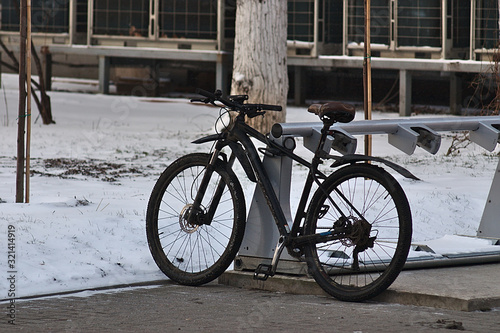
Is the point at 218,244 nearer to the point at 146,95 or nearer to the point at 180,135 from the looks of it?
the point at 180,135

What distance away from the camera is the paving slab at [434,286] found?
443 centimetres

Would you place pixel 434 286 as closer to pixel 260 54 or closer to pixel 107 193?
pixel 107 193

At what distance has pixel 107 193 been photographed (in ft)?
24.2

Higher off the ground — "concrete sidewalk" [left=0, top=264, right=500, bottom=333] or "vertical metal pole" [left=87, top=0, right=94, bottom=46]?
"vertical metal pole" [left=87, top=0, right=94, bottom=46]

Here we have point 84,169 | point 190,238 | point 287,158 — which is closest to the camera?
point 287,158

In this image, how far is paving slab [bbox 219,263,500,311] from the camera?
443cm

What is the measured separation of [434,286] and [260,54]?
19.4 feet

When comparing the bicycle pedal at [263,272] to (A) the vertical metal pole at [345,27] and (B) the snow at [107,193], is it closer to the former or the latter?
(B) the snow at [107,193]

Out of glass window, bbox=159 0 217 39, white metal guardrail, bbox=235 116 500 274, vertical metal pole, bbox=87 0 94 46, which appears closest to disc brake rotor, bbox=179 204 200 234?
white metal guardrail, bbox=235 116 500 274

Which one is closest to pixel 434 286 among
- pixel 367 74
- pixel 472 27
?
pixel 367 74

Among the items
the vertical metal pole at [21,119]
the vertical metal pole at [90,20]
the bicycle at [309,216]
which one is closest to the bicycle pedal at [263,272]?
the bicycle at [309,216]

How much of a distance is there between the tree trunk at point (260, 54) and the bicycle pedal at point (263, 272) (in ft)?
17.4

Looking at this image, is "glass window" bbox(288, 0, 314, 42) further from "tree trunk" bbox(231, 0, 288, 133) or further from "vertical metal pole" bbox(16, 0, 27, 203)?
"vertical metal pole" bbox(16, 0, 27, 203)

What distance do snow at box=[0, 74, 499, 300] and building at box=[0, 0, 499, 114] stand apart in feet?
7.69
